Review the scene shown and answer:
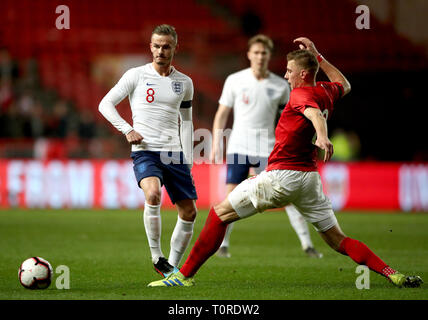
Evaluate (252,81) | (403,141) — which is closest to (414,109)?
(403,141)

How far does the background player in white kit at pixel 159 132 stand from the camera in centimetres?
685

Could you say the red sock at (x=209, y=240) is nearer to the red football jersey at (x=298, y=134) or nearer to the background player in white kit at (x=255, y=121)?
the red football jersey at (x=298, y=134)

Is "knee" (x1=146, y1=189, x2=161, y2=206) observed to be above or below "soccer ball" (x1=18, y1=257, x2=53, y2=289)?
above

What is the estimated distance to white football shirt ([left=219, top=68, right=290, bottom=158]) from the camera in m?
9.14

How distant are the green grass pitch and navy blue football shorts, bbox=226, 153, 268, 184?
0.94 metres

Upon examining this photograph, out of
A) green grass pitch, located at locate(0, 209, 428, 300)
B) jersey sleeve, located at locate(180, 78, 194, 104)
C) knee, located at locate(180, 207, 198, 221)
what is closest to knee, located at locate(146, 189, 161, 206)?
knee, located at locate(180, 207, 198, 221)

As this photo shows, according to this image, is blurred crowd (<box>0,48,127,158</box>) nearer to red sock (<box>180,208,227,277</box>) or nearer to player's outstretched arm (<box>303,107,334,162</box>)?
red sock (<box>180,208,227,277</box>)

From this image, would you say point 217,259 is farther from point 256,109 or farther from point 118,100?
point 118,100

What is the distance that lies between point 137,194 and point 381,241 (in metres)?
6.94

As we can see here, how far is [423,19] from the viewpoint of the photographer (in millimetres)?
21594

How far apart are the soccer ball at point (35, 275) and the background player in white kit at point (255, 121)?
312cm

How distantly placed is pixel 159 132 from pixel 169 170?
0.36m

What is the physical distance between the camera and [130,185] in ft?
54.1

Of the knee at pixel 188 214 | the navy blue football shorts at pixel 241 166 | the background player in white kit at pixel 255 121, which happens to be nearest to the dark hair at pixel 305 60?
the knee at pixel 188 214
